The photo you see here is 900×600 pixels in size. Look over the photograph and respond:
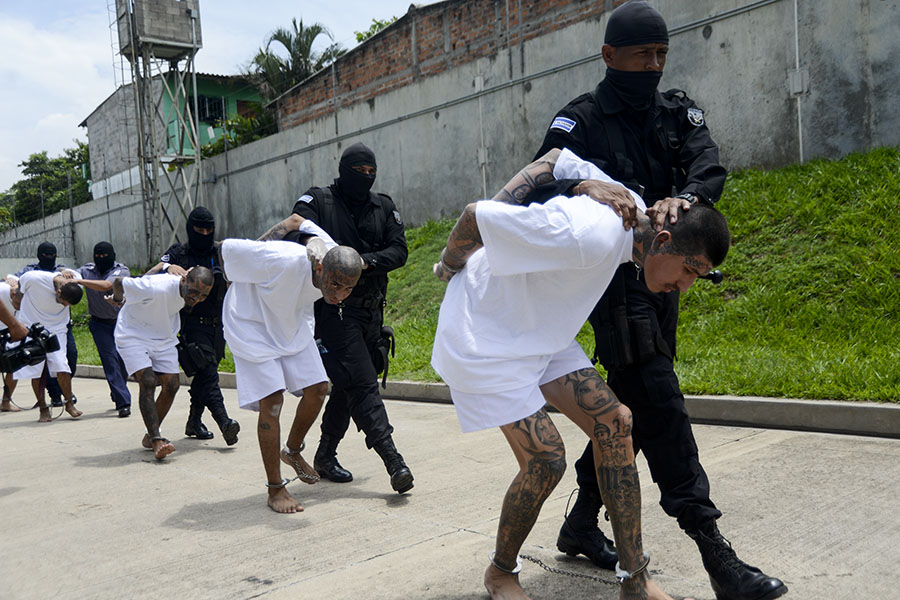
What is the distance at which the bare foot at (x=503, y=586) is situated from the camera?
9.41 feet

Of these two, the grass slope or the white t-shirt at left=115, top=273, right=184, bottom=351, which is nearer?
the grass slope

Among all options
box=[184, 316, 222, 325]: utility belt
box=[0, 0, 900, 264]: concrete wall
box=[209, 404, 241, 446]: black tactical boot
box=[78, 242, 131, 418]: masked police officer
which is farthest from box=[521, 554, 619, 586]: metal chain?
box=[0, 0, 900, 264]: concrete wall

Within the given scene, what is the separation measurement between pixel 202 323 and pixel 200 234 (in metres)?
0.75

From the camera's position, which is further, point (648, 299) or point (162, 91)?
point (162, 91)

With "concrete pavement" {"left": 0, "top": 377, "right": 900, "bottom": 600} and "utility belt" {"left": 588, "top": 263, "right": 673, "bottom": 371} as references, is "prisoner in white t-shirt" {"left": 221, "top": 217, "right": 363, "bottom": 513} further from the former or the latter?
"utility belt" {"left": 588, "top": 263, "right": 673, "bottom": 371}

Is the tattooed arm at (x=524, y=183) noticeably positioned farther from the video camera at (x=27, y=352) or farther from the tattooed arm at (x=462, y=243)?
the video camera at (x=27, y=352)

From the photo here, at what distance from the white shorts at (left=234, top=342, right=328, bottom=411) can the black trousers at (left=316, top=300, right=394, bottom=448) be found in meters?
0.16

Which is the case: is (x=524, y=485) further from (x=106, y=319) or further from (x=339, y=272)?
(x=106, y=319)

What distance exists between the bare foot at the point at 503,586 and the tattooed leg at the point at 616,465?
404mm

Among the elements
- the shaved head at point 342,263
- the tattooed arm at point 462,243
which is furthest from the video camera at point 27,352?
A: the tattooed arm at point 462,243

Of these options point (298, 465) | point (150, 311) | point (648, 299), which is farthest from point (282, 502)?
point (150, 311)

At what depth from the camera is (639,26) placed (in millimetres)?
3086

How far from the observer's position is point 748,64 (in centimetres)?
998

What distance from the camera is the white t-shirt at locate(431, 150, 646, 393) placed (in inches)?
96.6
